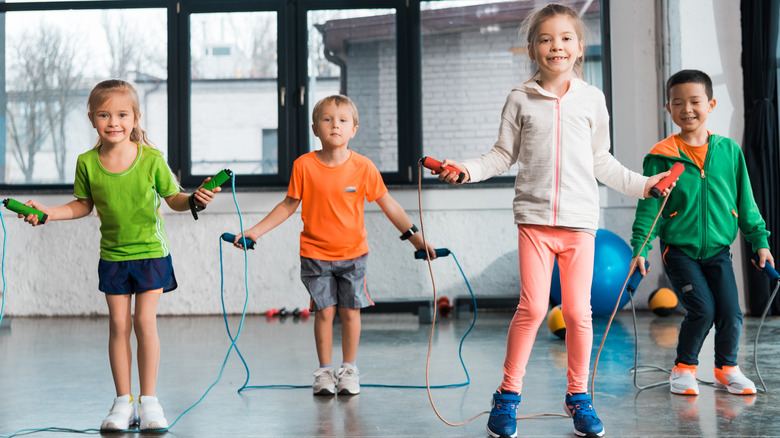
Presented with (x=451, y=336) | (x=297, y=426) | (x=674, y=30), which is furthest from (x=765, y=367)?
(x=674, y=30)

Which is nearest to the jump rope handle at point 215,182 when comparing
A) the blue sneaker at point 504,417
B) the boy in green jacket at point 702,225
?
the blue sneaker at point 504,417

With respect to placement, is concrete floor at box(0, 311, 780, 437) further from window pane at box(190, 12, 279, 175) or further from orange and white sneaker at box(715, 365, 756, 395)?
window pane at box(190, 12, 279, 175)

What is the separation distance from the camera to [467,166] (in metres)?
2.20

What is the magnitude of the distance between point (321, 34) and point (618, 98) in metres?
2.14

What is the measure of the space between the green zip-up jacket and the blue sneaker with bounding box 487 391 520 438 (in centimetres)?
80

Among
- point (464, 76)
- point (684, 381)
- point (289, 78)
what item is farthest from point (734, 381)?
point (289, 78)

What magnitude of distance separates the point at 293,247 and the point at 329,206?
2.72 m

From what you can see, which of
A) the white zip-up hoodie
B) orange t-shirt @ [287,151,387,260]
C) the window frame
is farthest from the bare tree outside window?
the white zip-up hoodie

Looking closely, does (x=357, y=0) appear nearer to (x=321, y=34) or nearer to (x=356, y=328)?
(x=321, y=34)

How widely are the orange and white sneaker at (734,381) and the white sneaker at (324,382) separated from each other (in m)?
1.39

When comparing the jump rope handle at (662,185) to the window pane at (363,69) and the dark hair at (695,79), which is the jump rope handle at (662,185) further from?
A: the window pane at (363,69)

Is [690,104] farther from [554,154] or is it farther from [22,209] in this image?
[22,209]

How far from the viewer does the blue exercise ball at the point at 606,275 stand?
463 cm

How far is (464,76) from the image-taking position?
559 cm
